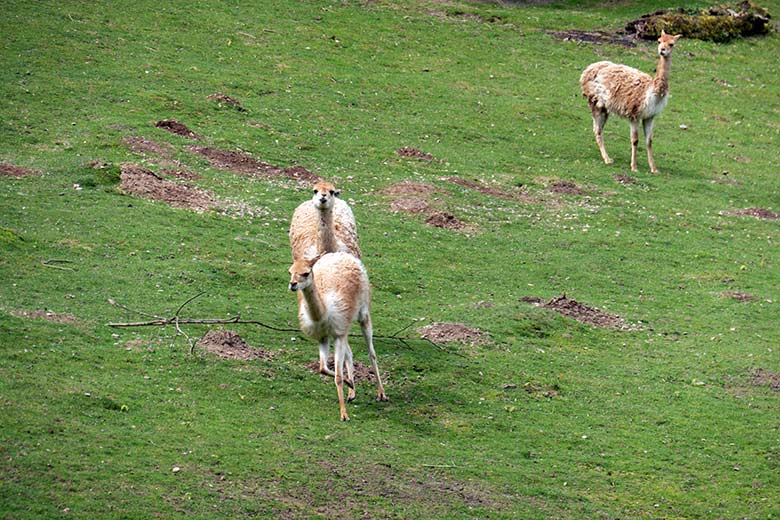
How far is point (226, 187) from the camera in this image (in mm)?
20656

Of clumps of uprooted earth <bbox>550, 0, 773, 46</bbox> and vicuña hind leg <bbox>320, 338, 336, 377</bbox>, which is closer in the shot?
vicuña hind leg <bbox>320, 338, 336, 377</bbox>

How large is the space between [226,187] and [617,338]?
8.03m

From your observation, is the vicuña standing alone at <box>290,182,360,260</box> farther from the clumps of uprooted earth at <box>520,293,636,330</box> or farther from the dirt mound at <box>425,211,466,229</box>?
the dirt mound at <box>425,211,466,229</box>

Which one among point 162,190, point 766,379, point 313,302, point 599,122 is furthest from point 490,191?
point 313,302

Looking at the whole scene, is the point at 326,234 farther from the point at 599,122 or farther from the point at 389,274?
the point at 599,122

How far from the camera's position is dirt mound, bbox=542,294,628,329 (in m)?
17.0

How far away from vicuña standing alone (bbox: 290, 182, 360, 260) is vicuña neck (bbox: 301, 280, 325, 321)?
207cm

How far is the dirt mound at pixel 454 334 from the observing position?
15.5m

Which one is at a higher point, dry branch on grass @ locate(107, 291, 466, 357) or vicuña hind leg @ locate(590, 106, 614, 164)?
vicuña hind leg @ locate(590, 106, 614, 164)

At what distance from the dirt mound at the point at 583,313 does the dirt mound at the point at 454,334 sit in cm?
191

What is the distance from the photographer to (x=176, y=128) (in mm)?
22625

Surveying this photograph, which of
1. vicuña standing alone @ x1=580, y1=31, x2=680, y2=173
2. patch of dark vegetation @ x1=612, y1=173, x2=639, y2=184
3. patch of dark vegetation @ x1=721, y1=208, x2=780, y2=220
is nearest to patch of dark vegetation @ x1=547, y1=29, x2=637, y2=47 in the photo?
vicuña standing alone @ x1=580, y1=31, x2=680, y2=173

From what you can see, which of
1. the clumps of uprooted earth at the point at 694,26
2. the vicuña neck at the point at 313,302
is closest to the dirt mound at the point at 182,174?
the vicuña neck at the point at 313,302

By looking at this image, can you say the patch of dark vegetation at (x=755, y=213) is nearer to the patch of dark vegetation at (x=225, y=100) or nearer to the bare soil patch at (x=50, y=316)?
the patch of dark vegetation at (x=225, y=100)
